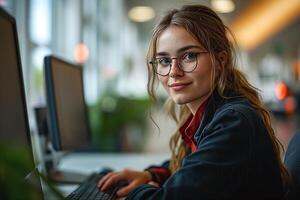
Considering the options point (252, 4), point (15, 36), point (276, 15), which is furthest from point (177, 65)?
point (276, 15)

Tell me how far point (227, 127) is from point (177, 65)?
0.73 ft

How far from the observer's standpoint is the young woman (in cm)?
A: 76

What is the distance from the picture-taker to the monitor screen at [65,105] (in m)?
1.27

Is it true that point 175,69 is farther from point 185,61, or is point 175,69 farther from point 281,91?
point 281,91

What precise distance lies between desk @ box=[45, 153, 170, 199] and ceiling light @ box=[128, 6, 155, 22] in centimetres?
395

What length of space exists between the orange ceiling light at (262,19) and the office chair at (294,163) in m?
5.80

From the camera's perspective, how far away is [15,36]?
3.08 ft

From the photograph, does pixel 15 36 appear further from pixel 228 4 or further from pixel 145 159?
pixel 228 4

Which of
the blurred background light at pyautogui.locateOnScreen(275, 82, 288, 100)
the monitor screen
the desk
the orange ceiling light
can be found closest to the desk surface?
the desk

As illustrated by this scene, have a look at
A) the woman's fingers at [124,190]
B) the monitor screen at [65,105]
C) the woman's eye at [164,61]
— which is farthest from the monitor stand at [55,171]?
the woman's eye at [164,61]

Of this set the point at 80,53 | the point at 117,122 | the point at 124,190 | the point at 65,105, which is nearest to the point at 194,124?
the point at 124,190

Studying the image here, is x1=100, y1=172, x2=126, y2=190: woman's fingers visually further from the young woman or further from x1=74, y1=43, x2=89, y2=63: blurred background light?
x1=74, y1=43, x2=89, y2=63: blurred background light

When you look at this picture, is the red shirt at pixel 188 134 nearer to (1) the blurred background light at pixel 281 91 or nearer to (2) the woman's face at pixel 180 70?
(2) the woman's face at pixel 180 70

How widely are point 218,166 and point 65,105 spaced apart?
0.77m
